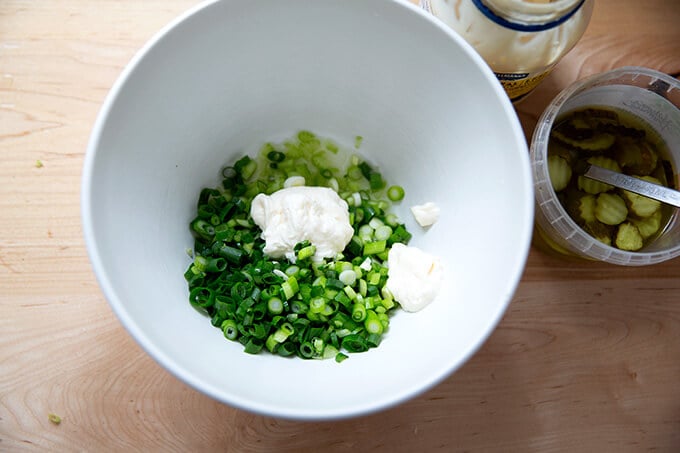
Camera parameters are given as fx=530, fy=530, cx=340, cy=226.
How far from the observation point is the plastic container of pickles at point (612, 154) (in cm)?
101

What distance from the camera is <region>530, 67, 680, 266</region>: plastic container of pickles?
101 centimetres

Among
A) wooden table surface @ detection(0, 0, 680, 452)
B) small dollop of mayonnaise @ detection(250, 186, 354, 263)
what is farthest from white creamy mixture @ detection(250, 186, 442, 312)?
wooden table surface @ detection(0, 0, 680, 452)

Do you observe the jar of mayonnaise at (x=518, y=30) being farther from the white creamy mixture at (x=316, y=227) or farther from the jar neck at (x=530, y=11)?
the white creamy mixture at (x=316, y=227)

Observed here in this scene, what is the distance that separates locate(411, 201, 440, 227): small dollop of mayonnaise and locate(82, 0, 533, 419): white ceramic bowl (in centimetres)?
2

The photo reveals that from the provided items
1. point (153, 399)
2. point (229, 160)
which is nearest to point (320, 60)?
point (229, 160)

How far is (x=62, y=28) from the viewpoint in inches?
44.4

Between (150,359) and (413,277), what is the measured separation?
52cm

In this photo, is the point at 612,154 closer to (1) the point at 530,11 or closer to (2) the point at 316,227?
(1) the point at 530,11

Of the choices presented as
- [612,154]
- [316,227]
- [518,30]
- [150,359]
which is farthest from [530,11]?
[150,359]

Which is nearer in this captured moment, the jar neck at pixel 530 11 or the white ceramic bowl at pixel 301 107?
the white ceramic bowl at pixel 301 107

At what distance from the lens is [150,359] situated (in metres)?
1.01

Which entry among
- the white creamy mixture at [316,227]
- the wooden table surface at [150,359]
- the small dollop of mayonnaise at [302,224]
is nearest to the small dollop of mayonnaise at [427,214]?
the white creamy mixture at [316,227]

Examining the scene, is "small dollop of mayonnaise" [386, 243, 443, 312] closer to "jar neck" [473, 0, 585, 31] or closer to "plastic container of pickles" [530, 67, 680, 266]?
"plastic container of pickles" [530, 67, 680, 266]

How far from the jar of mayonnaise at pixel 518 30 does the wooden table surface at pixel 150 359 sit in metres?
0.17
